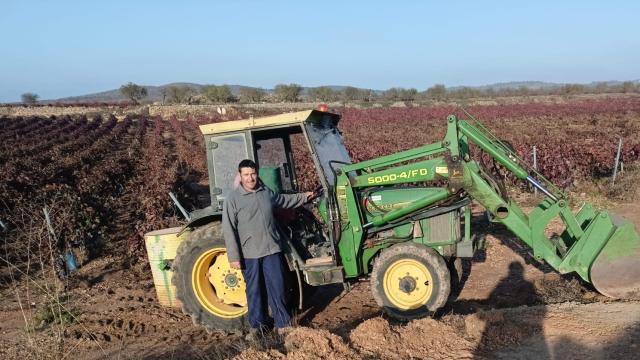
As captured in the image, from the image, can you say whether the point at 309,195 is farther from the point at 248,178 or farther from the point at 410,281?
the point at 410,281

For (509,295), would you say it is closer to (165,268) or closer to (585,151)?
(165,268)

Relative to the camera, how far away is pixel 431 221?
4895 millimetres

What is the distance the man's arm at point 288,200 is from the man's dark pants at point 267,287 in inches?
17.5

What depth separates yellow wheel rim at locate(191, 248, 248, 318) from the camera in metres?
4.91

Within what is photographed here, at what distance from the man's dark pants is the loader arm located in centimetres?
71

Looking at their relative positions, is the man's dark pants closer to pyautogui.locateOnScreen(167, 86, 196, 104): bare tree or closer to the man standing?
the man standing

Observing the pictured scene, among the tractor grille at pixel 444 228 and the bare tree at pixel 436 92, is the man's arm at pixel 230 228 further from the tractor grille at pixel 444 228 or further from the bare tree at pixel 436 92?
the bare tree at pixel 436 92

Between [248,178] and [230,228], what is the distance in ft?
1.51

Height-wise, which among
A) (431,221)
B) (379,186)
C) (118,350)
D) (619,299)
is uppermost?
(379,186)

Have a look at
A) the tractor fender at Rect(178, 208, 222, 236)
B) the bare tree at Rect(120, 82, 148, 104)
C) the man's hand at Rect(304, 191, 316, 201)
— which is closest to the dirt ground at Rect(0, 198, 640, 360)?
the tractor fender at Rect(178, 208, 222, 236)

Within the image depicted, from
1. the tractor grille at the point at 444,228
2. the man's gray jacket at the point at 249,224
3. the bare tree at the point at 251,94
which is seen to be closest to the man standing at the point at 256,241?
the man's gray jacket at the point at 249,224

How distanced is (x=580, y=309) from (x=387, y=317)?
1667 mm

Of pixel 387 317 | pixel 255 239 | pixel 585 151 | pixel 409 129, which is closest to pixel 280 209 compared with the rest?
pixel 255 239

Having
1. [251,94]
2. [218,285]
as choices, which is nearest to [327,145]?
[218,285]
